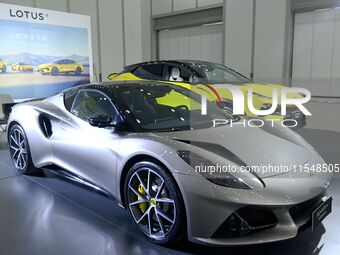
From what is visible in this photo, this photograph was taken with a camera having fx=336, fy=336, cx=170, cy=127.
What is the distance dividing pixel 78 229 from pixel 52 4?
9384 millimetres

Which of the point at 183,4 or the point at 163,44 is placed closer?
the point at 183,4

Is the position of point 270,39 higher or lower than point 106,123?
higher

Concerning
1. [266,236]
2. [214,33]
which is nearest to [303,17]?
[214,33]

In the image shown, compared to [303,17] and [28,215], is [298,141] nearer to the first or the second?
[28,215]

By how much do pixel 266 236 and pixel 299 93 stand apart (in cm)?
419

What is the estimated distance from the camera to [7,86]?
5.98 meters

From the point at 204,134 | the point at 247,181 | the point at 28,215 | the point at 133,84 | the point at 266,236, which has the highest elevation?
the point at 133,84

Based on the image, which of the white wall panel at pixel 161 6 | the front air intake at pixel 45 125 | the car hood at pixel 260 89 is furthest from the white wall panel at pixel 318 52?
the front air intake at pixel 45 125

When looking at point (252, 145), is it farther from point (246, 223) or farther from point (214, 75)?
point (214, 75)

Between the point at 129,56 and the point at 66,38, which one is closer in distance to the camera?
the point at 66,38

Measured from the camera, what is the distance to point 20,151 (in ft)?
11.6

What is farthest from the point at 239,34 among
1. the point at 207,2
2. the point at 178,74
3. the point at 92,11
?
the point at 92,11

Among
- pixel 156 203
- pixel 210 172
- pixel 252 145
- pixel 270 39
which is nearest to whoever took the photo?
pixel 210 172

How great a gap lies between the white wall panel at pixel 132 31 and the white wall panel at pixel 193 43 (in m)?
0.78
